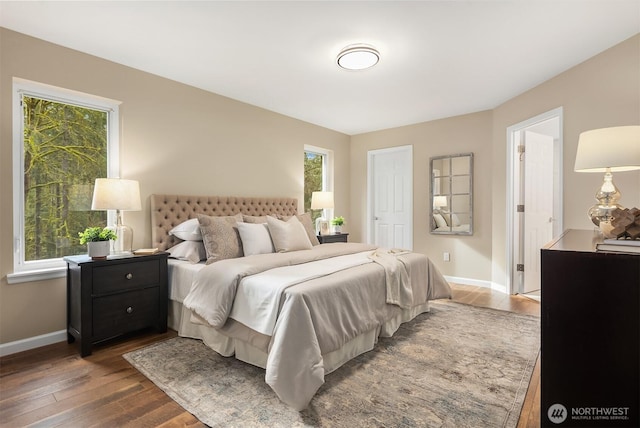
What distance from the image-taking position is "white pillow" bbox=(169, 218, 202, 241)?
3129 mm

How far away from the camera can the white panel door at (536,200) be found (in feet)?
13.7

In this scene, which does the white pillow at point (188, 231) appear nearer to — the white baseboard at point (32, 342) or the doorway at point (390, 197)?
the white baseboard at point (32, 342)

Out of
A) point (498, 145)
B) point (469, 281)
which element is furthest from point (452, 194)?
point (469, 281)

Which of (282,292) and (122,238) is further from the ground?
(122,238)

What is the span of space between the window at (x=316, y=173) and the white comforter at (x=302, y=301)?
2408mm

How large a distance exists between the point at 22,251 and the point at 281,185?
114 inches

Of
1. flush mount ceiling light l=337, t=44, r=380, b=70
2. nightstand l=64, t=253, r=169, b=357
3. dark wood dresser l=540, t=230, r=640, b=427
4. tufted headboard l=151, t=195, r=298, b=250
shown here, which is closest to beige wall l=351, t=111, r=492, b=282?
tufted headboard l=151, t=195, r=298, b=250

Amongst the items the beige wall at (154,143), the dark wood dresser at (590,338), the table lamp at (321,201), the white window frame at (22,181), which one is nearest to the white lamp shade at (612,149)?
the dark wood dresser at (590,338)

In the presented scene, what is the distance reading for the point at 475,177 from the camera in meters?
4.63

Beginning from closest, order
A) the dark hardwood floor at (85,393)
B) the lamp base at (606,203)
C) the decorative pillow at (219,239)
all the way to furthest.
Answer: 1. the dark hardwood floor at (85,393)
2. the lamp base at (606,203)
3. the decorative pillow at (219,239)

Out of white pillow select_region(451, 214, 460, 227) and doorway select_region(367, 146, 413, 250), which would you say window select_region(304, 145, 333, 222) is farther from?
white pillow select_region(451, 214, 460, 227)

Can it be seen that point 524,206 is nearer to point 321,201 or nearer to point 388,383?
point 321,201

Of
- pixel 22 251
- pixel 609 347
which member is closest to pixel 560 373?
pixel 609 347

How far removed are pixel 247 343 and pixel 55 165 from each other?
7.50 ft
